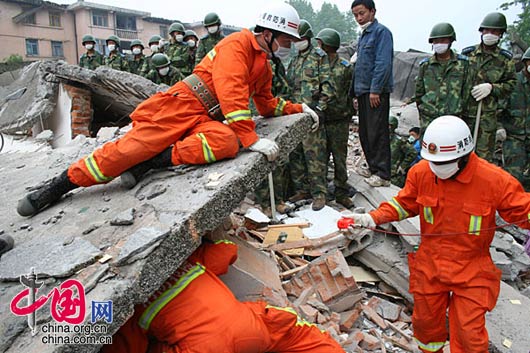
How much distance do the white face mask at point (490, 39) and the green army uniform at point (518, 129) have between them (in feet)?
3.50

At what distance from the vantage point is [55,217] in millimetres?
3014

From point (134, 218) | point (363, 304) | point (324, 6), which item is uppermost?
point (324, 6)

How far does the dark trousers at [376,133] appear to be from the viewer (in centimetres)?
500

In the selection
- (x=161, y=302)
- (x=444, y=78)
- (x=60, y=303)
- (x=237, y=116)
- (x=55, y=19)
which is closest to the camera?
(x=60, y=303)

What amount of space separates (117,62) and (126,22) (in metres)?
23.2

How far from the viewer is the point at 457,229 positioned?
9.73 feet

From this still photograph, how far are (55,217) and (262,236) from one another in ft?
7.51

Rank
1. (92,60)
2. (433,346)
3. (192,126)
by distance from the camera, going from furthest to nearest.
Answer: (92,60) → (433,346) → (192,126)

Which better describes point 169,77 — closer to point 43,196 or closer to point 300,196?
point 300,196

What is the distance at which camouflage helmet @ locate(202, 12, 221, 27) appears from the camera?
7.68 m

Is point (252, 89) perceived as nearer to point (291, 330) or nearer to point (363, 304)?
point (291, 330)

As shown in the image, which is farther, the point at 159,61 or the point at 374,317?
the point at 159,61

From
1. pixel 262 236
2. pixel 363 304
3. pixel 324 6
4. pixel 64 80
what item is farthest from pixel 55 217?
pixel 324 6

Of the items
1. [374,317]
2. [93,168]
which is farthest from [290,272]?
[93,168]
